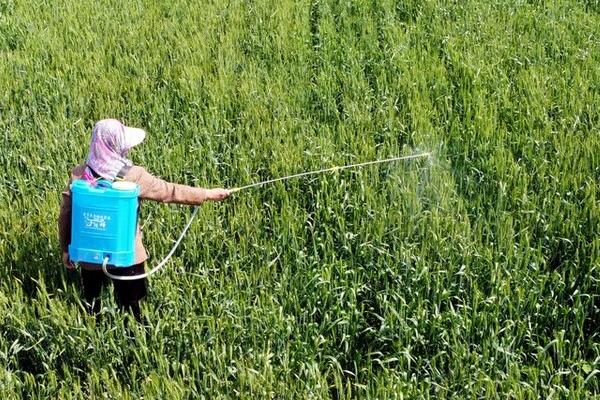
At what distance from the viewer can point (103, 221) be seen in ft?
9.05

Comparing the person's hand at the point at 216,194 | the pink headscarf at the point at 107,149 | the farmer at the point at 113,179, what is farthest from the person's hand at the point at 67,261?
the person's hand at the point at 216,194

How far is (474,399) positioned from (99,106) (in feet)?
10.5

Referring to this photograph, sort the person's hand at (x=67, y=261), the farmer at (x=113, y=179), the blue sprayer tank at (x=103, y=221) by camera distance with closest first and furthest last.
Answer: the blue sprayer tank at (x=103, y=221), the farmer at (x=113, y=179), the person's hand at (x=67, y=261)

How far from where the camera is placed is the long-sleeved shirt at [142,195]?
114 inches

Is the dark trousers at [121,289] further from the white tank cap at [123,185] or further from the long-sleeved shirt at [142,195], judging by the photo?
the white tank cap at [123,185]

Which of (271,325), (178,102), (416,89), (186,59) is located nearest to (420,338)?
(271,325)

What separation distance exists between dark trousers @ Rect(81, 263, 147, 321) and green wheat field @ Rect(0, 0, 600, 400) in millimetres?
56

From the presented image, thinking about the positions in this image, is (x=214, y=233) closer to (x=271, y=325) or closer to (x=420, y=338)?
(x=271, y=325)

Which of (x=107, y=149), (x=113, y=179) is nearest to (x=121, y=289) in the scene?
(x=113, y=179)

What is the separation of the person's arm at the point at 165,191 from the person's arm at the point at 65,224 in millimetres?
246

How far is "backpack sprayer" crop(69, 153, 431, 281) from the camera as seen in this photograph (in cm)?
273

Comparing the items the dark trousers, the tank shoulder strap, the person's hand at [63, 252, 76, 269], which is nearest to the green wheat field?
the dark trousers

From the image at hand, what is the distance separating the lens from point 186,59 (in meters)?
5.50

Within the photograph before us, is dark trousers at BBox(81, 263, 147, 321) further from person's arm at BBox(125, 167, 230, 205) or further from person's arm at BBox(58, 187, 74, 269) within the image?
person's arm at BBox(125, 167, 230, 205)
